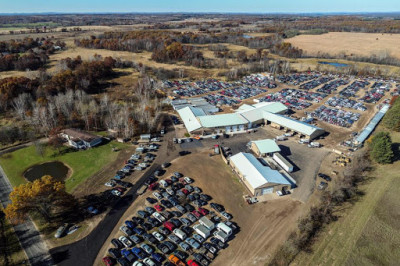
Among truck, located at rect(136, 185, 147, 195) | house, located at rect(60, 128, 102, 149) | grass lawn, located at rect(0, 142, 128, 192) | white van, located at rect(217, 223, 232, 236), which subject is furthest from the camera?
house, located at rect(60, 128, 102, 149)

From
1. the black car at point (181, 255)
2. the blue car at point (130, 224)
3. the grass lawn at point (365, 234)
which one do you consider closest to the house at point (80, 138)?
the blue car at point (130, 224)

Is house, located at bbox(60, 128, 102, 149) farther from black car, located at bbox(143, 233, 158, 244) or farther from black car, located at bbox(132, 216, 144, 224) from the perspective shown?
black car, located at bbox(143, 233, 158, 244)

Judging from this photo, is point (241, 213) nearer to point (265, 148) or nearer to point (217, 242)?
point (217, 242)

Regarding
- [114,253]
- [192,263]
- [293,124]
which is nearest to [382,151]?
[293,124]

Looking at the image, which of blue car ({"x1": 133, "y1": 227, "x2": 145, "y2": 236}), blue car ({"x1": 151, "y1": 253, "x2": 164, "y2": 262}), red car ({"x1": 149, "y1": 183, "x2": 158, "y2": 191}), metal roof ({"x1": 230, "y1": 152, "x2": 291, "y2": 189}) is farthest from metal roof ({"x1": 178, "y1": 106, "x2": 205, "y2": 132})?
blue car ({"x1": 151, "y1": 253, "x2": 164, "y2": 262})

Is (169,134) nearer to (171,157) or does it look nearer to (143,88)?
(171,157)

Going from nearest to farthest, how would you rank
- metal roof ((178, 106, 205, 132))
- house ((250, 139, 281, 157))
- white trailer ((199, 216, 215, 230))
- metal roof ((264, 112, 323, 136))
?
white trailer ((199, 216, 215, 230)) < house ((250, 139, 281, 157)) < metal roof ((264, 112, 323, 136)) < metal roof ((178, 106, 205, 132))

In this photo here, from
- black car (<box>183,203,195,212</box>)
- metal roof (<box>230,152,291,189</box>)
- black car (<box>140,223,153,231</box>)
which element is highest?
metal roof (<box>230,152,291,189</box>)
